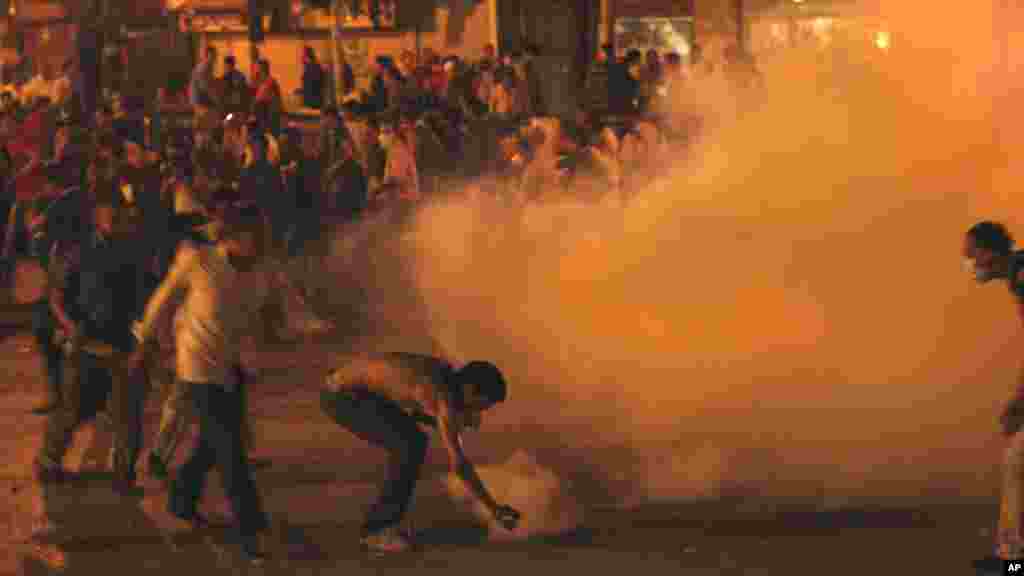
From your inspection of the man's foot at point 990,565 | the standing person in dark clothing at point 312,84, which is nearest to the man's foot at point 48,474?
the man's foot at point 990,565

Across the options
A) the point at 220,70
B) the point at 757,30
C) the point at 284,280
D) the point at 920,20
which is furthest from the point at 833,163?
the point at 220,70

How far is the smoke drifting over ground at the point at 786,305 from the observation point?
920 centimetres

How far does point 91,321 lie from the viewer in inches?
337

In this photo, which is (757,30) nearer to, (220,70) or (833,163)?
(220,70)

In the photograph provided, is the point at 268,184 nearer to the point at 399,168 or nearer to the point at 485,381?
the point at 399,168

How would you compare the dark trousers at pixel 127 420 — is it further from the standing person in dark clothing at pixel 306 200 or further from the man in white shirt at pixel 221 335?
the standing person in dark clothing at pixel 306 200

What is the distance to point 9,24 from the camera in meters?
24.9

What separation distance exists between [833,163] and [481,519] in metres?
5.57

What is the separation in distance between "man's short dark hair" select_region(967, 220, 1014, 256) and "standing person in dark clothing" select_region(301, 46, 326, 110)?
52.2 ft

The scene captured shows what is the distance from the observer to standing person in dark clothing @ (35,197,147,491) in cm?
852

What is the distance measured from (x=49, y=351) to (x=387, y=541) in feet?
11.2

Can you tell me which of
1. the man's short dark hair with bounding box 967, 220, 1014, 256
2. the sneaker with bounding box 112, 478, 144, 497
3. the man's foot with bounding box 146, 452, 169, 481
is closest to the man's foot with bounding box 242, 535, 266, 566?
the man's foot with bounding box 146, 452, 169, 481

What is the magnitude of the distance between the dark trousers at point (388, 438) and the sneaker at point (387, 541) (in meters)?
0.03

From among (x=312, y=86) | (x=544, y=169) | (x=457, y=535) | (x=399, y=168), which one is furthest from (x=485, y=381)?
(x=312, y=86)
